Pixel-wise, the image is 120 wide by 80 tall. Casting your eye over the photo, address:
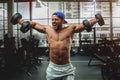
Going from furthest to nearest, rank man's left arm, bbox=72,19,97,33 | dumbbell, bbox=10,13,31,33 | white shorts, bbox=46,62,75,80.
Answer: dumbbell, bbox=10,13,31,33
man's left arm, bbox=72,19,97,33
white shorts, bbox=46,62,75,80

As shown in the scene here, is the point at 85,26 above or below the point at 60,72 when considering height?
above

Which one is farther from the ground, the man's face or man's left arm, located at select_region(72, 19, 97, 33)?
the man's face

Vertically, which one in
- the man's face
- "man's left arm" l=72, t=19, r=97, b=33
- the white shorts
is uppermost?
the man's face

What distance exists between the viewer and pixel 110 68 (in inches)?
255

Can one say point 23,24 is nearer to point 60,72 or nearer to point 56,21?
point 56,21

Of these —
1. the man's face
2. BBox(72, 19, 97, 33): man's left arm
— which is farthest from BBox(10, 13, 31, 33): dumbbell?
BBox(72, 19, 97, 33): man's left arm

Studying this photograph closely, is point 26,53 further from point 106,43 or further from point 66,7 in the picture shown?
point 66,7

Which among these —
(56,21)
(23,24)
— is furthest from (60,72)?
(23,24)

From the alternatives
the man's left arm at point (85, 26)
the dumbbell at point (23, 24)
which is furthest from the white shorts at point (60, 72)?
the dumbbell at point (23, 24)

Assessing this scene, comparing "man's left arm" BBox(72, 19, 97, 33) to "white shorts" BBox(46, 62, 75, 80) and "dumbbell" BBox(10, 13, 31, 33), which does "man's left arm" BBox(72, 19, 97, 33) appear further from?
"dumbbell" BBox(10, 13, 31, 33)

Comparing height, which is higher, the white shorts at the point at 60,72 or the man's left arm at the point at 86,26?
the man's left arm at the point at 86,26

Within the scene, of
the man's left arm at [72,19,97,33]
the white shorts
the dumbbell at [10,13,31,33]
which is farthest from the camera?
the dumbbell at [10,13,31,33]

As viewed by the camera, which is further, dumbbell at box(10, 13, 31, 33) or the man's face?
dumbbell at box(10, 13, 31, 33)

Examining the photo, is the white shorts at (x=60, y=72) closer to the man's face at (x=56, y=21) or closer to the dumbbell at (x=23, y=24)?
the man's face at (x=56, y=21)
